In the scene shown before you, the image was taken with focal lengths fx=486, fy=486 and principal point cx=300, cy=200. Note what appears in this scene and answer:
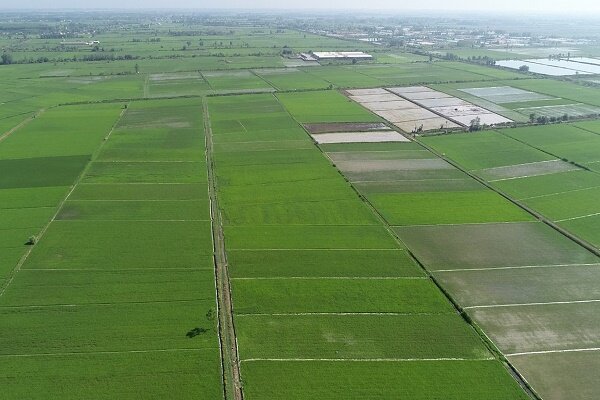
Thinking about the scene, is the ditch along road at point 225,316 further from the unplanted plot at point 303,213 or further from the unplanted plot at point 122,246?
the unplanted plot at point 303,213

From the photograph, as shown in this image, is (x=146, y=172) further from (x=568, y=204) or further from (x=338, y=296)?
(x=568, y=204)

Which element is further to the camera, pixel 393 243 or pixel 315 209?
pixel 315 209

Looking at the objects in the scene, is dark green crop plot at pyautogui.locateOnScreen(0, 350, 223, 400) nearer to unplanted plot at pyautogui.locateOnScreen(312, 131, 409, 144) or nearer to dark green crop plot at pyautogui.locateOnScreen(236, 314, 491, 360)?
dark green crop plot at pyautogui.locateOnScreen(236, 314, 491, 360)

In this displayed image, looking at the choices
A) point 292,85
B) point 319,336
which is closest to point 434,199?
point 319,336

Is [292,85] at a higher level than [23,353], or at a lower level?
higher

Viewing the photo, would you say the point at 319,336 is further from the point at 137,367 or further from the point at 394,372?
the point at 137,367

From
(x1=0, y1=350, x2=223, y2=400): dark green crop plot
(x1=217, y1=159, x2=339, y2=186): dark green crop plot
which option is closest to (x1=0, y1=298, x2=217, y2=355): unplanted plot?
(x1=0, y1=350, x2=223, y2=400): dark green crop plot
